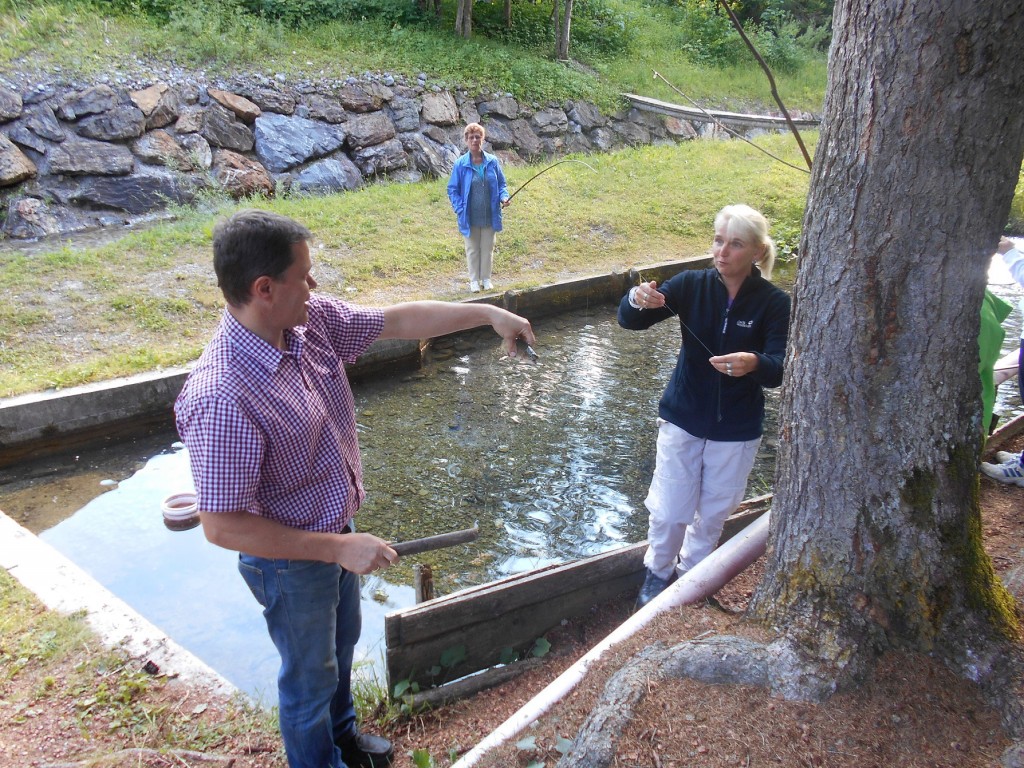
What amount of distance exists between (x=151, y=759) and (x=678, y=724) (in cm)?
202

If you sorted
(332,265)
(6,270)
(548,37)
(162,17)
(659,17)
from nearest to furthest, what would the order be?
(6,270) < (332,265) < (162,17) < (548,37) < (659,17)

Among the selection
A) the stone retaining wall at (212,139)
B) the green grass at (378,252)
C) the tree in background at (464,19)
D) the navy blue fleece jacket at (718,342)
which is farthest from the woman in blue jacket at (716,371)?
the tree in background at (464,19)

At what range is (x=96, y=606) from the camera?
3795mm

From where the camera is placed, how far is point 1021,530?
3.63m

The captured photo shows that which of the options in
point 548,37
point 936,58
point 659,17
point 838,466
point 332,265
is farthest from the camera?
point 659,17

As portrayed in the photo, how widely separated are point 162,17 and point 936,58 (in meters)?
15.9

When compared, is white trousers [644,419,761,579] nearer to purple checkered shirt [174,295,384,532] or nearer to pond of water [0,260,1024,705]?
pond of water [0,260,1024,705]

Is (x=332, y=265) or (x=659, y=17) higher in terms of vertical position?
(x=659, y=17)

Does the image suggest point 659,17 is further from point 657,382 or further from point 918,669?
point 918,669

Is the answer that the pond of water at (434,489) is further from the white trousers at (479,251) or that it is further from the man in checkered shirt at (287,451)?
the white trousers at (479,251)

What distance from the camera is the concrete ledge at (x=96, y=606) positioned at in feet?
11.4

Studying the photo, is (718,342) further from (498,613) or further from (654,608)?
(498,613)

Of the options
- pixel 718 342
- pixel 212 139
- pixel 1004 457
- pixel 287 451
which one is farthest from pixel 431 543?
pixel 212 139

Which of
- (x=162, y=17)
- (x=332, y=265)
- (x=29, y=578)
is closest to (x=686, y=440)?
(x=29, y=578)
